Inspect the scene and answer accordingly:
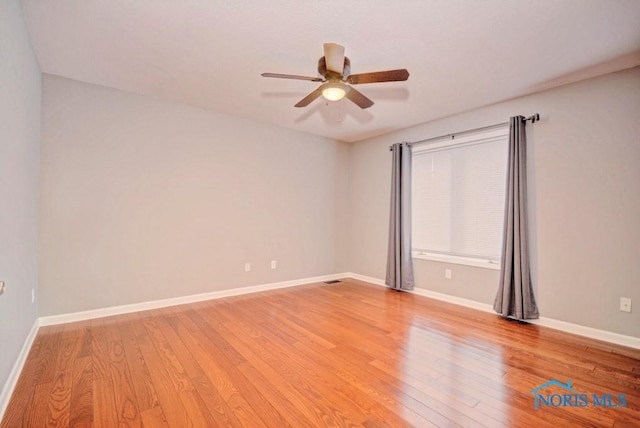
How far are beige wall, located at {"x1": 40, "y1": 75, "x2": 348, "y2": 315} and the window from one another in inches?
71.3

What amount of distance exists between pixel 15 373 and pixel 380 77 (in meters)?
3.33

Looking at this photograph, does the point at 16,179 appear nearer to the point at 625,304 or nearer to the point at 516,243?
the point at 516,243

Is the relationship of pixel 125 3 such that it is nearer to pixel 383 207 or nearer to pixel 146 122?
pixel 146 122

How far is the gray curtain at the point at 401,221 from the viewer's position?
447 centimetres

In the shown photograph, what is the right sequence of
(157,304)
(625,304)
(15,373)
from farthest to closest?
(157,304), (625,304), (15,373)

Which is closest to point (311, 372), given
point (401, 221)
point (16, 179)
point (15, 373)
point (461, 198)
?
point (15, 373)

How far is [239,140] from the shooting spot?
4.28m

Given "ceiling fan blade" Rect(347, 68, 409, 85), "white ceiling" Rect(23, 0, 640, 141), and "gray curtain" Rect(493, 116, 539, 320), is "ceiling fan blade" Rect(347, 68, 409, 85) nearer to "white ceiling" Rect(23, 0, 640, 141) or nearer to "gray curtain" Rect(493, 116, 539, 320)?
"white ceiling" Rect(23, 0, 640, 141)

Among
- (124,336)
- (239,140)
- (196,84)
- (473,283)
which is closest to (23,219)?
(124,336)

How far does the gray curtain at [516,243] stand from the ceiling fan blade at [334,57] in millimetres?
2366

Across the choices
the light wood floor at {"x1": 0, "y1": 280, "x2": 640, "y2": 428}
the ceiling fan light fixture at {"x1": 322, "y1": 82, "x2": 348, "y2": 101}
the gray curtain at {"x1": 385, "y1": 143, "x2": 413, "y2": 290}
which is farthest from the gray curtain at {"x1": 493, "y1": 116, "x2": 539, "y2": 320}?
the ceiling fan light fixture at {"x1": 322, "y1": 82, "x2": 348, "y2": 101}

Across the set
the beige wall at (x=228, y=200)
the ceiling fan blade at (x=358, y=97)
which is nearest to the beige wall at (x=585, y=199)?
the beige wall at (x=228, y=200)

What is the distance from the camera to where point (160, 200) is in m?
3.63

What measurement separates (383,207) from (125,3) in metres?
4.06
